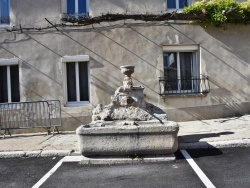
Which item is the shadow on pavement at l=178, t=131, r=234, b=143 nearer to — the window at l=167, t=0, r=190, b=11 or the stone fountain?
the stone fountain

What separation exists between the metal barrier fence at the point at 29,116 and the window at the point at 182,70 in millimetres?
Result: 4218

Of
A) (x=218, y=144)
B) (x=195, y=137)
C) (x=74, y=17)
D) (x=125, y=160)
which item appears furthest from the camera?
(x=74, y=17)

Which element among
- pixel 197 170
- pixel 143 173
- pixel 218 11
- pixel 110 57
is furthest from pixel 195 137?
pixel 218 11

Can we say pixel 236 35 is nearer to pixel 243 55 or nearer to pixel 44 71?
pixel 243 55

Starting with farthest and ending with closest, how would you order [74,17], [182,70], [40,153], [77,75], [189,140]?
1. [182,70]
2. [77,75]
3. [74,17]
4. [189,140]
5. [40,153]

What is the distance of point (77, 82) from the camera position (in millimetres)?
10055

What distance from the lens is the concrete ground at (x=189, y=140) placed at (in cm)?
621

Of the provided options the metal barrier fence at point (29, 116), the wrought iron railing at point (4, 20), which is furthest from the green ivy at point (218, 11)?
the wrought iron railing at point (4, 20)

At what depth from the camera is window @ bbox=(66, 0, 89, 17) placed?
10.1 metres

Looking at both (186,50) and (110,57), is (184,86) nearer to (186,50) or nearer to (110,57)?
(186,50)

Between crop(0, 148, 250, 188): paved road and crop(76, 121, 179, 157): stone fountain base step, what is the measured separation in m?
0.32

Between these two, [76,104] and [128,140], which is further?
[76,104]

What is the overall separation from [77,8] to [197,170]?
304 inches

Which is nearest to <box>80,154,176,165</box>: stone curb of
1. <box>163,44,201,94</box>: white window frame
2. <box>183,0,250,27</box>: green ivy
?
<box>163,44,201,94</box>: white window frame
